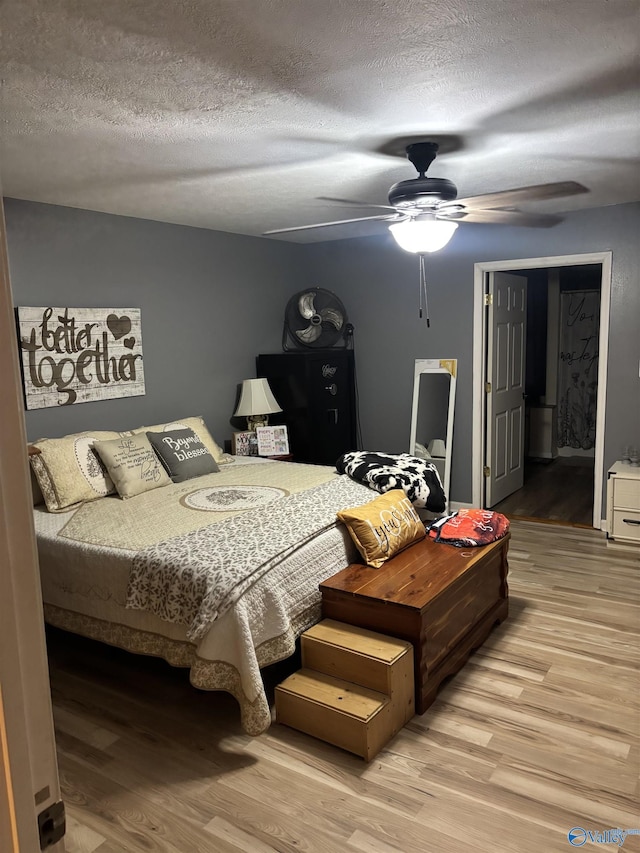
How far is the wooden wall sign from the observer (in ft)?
12.3

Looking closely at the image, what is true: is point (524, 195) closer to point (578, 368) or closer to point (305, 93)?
point (305, 93)

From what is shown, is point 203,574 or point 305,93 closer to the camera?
point 305,93

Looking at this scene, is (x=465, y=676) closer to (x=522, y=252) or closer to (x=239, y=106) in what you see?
(x=239, y=106)

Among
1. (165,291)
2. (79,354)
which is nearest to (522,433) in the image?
(165,291)

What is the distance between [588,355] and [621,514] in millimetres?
3256

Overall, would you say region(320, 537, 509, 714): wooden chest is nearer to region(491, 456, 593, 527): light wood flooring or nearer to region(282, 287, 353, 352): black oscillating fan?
region(491, 456, 593, 527): light wood flooring

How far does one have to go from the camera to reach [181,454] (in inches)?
159

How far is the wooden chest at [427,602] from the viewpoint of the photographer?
262 centimetres

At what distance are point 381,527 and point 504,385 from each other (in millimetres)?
2893

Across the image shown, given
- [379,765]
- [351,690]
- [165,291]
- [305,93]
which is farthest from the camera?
[165,291]

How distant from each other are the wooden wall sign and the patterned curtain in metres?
4.97

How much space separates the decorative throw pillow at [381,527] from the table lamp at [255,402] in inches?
78.7

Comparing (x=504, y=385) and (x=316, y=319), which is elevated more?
(x=316, y=319)

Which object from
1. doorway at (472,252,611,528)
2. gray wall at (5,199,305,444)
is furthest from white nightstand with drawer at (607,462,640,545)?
gray wall at (5,199,305,444)
